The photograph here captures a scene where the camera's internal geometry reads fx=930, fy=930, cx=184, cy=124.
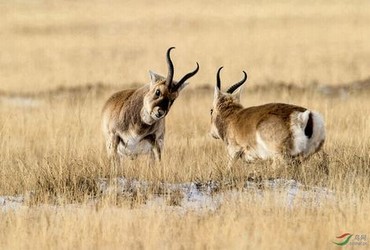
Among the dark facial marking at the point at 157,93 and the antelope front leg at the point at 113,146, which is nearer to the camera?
the dark facial marking at the point at 157,93

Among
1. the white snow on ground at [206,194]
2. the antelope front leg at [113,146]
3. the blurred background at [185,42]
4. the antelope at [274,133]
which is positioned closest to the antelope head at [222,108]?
the antelope at [274,133]

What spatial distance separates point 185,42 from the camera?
31359 mm

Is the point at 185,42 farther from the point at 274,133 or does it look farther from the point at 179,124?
the point at 274,133

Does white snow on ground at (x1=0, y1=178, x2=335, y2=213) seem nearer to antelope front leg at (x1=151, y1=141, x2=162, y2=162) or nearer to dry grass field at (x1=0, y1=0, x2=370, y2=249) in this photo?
dry grass field at (x1=0, y1=0, x2=370, y2=249)

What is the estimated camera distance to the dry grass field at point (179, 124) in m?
7.25

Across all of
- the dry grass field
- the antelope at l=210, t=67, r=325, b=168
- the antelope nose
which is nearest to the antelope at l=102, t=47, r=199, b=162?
the antelope nose

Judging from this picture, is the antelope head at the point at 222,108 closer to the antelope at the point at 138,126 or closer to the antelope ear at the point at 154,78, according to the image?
the antelope at the point at 138,126

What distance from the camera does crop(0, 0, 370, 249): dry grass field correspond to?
7.25m

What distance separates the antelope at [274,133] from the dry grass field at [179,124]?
7.9 inches

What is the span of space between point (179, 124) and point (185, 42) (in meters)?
15.6

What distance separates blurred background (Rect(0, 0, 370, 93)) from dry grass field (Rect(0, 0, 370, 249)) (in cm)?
8

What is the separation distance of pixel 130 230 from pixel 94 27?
30.2 meters

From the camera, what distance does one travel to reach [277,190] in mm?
8453

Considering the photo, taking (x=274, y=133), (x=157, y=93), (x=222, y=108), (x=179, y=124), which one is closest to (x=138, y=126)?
(x=157, y=93)
